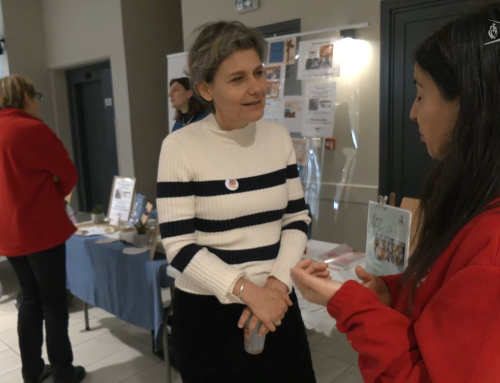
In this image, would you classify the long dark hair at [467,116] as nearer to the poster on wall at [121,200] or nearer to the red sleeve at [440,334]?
the red sleeve at [440,334]

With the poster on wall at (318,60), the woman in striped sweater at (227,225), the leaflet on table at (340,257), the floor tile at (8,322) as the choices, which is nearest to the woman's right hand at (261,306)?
the woman in striped sweater at (227,225)

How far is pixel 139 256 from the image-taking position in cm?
218

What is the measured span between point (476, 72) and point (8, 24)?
19.3 ft

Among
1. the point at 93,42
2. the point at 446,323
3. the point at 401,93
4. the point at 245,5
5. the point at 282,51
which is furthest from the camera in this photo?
the point at 93,42

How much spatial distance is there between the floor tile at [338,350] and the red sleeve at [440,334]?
1967 millimetres

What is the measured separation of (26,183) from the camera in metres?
1.99

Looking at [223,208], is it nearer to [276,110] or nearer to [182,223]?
[182,223]

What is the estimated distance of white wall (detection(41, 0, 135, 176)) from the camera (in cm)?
470

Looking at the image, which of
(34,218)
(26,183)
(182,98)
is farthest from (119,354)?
(182,98)

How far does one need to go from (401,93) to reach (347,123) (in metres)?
0.46

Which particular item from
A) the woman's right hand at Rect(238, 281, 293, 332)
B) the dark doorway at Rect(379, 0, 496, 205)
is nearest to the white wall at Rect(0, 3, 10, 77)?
the dark doorway at Rect(379, 0, 496, 205)

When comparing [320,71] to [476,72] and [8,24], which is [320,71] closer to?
[476,72]

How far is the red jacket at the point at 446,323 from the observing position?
1.68ft

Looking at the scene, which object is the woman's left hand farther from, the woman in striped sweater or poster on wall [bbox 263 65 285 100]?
poster on wall [bbox 263 65 285 100]
